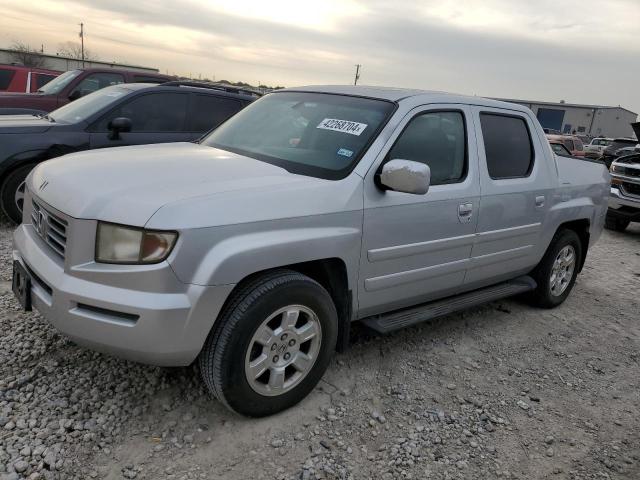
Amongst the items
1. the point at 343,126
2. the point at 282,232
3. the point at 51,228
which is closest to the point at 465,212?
the point at 343,126

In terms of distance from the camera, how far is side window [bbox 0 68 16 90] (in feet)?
40.0

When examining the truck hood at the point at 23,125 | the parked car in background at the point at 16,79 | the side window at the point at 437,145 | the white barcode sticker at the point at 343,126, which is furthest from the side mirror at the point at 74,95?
the side window at the point at 437,145

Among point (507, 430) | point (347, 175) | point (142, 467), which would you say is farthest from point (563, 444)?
point (142, 467)

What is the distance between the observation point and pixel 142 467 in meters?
2.44

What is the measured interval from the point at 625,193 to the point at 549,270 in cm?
548

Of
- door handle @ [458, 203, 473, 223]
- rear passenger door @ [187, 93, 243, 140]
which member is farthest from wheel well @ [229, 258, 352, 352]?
rear passenger door @ [187, 93, 243, 140]

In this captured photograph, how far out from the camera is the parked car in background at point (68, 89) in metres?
8.25

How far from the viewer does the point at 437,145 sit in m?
3.60

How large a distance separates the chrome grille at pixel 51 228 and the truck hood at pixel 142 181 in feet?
0.23

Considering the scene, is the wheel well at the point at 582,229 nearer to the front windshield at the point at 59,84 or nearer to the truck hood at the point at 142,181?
the truck hood at the point at 142,181

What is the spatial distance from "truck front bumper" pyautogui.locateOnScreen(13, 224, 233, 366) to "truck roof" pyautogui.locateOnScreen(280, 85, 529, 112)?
1.82 m

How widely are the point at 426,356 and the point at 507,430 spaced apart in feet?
2.84

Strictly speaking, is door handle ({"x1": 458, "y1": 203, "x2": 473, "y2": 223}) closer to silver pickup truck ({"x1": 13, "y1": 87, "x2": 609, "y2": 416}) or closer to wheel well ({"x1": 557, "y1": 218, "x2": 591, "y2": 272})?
silver pickup truck ({"x1": 13, "y1": 87, "x2": 609, "y2": 416})

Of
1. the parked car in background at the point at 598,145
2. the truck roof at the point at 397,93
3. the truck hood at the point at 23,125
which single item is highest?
the parked car in background at the point at 598,145
